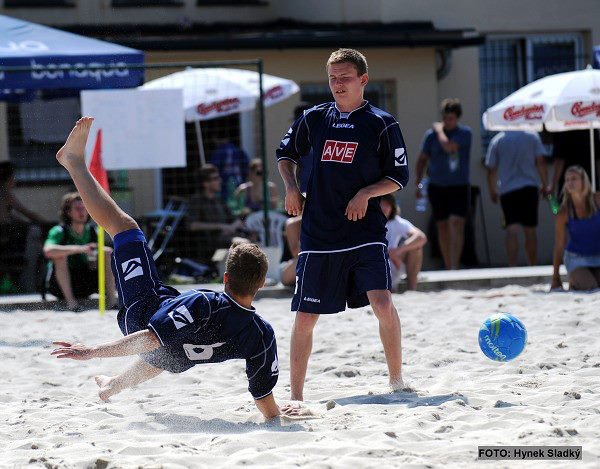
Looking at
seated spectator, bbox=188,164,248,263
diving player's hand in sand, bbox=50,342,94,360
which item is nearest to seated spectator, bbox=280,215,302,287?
seated spectator, bbox=188,164,248,263

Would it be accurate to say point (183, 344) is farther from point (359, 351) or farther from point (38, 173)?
point (38, 173)

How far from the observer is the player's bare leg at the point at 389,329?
6.15m

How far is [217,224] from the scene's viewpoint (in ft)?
44.4

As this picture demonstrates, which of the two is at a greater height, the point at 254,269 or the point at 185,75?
the point at 185,75

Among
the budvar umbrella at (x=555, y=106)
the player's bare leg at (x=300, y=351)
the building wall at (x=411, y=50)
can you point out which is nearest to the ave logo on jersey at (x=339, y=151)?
the player's bare leg at (x=300, y=351)

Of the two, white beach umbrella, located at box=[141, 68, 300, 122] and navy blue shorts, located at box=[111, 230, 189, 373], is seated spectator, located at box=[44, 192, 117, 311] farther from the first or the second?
navy blue shorts, located at box=[111, 230, 189, 373]

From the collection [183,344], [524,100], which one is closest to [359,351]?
[183,344]

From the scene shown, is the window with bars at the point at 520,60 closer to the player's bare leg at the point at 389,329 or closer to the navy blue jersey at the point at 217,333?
the player's bare leg at the point at 389,329

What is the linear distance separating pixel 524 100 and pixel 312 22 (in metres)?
5.86

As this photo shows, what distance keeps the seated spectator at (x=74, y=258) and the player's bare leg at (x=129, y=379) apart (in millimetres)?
5204

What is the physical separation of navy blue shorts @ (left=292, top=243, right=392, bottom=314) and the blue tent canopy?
19.2 ft

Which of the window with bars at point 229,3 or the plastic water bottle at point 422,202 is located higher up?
the window with bars at point 229,3

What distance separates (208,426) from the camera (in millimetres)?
5547

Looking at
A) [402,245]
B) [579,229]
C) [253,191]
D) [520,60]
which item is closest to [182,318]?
Result: [402,245]
